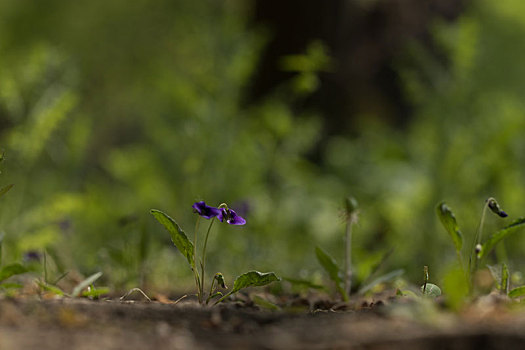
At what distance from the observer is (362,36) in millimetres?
5551

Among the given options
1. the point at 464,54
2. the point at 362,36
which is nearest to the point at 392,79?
the point at 362,36

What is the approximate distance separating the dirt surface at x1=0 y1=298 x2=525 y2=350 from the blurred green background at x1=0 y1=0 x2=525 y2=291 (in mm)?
863

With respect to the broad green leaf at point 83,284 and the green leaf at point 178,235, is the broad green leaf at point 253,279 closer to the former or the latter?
the green leaf at point 178,235

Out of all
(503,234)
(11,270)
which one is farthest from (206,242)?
(503,234)

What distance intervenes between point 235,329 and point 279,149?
3.11 meters

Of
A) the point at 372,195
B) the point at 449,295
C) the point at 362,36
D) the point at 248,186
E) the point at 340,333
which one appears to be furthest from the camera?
the point at 362,36

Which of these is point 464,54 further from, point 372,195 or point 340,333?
point 340,333

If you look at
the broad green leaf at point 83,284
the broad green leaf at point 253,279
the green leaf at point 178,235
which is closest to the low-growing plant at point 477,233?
the broad green leaf at point 253,279

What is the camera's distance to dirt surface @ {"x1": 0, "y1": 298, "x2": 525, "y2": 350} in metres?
1.00

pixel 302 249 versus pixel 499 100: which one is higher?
pixel 499 100

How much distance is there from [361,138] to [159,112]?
210cm

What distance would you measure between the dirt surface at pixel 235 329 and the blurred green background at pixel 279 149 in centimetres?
86

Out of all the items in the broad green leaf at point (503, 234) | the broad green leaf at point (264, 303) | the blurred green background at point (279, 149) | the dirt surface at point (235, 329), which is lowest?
the dirt surface at point (235, 329)

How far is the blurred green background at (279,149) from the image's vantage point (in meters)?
3.09
